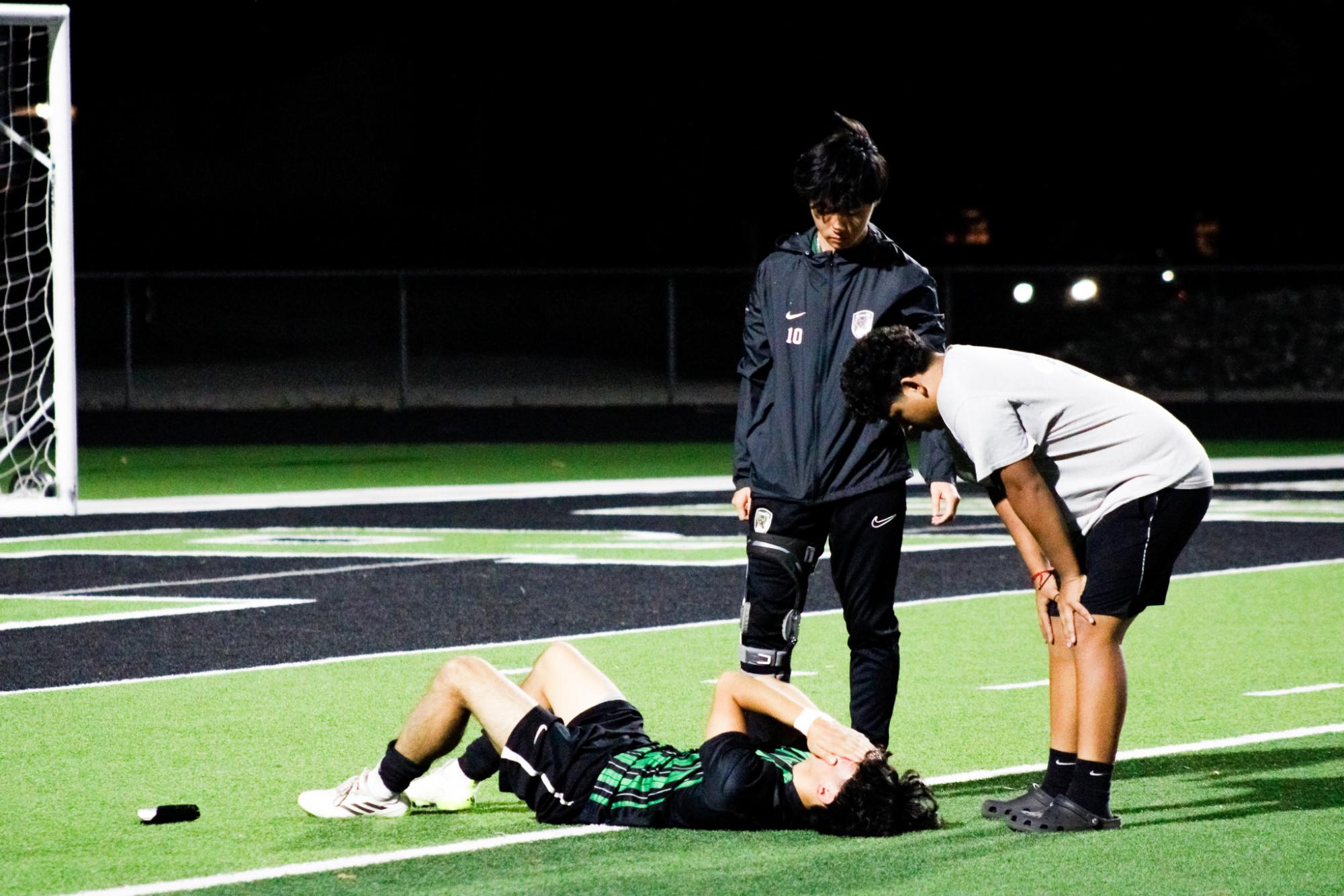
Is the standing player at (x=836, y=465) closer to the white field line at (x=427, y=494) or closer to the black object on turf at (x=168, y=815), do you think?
the black object on turf at (x=168, y=815)

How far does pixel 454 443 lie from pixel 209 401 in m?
10.3

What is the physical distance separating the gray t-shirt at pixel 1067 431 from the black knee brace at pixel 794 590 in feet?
2.80

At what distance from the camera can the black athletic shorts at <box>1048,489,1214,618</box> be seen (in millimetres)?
6586

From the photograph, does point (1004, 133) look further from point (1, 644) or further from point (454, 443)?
point (1, 644)

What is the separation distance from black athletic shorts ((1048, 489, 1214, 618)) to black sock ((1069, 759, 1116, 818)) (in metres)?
0.45

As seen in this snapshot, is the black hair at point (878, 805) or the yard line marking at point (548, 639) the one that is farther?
the yard line marking at point (548, 639)

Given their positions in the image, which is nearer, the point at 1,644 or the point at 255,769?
the point at 255,769

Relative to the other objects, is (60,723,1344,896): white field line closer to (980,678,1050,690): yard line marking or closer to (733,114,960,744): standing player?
(733,114,960,744): standing player

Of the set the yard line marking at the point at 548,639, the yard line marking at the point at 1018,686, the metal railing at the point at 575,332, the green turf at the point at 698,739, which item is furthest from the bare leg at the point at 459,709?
the metal railing at the point at 575,332

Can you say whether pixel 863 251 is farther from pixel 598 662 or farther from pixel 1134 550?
pixel 598 662

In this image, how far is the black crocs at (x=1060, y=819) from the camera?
6.66m

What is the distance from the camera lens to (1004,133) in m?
40.4

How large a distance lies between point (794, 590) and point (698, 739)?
5.09ft

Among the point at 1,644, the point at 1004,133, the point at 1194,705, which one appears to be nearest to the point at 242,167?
the point at 1004,133
